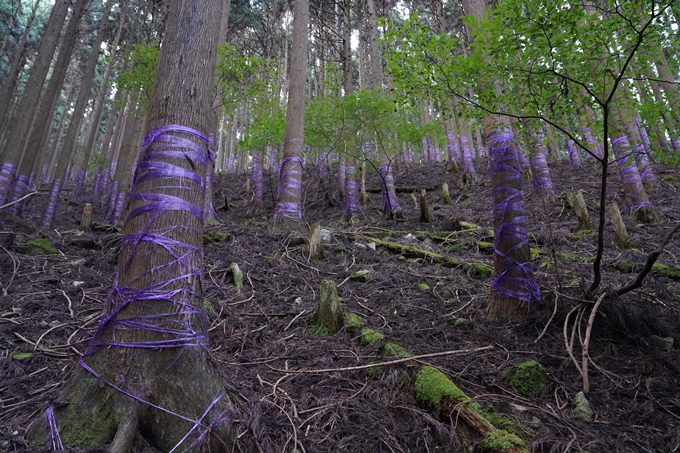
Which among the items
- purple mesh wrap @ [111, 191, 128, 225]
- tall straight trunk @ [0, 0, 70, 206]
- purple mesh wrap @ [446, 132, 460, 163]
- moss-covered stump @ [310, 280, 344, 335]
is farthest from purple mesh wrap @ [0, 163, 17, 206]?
purple mesh wrap @ [446, 132, 460, 163]

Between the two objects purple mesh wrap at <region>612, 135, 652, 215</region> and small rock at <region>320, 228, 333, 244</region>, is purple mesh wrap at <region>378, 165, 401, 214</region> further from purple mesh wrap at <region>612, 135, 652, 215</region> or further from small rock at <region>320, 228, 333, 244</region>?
purple mesh wrap at <region>612, 135, 652, 215</region>

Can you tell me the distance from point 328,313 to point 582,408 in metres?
2.05

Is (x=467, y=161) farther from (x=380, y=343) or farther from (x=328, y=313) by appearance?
(x=380, y=343)

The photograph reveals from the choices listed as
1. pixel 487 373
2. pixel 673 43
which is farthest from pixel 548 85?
pixel 487 373

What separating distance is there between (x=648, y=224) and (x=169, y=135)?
812 centimetres

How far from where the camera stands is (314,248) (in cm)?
548

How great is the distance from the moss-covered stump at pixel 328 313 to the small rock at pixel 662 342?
2.50 meters

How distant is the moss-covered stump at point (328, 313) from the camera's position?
331cm

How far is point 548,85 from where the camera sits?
277 cm

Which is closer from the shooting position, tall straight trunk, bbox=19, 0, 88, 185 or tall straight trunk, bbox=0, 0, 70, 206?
tall straight trunk, bbox=0, 0, 70, 206

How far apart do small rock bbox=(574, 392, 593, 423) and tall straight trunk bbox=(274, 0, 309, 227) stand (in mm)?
5125

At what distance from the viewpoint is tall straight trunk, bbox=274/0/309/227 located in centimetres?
664

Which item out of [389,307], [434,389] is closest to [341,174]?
[389,307]

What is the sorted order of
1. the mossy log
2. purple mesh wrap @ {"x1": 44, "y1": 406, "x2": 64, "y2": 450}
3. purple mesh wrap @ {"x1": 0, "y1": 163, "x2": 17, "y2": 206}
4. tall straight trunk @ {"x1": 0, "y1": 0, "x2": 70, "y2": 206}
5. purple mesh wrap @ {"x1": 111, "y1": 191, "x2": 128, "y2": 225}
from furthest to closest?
purple mesh wrap @ {"x1": 111, "y1": 191, "x2": 128, "y2": 225} → tall straight trunk @ {"x1": 0, "y1": 0, "x2": 70, "y2": 206} → purple mesh wrap @ {"x1": 0, "y1": 163, "x2": 17, "y2": 206} → the mossy log → purple mesh wrap @ {"x1": 44, "y1": 406, "x2": 64, "y2": 450}
